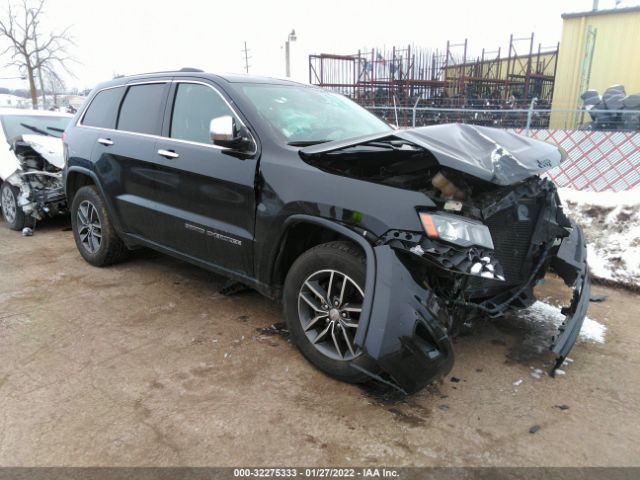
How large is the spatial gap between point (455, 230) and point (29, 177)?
6.22m

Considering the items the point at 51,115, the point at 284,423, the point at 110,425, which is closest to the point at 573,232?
the point at 284,423

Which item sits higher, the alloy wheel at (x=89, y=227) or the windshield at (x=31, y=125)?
the windshield at (x=31, y=125)

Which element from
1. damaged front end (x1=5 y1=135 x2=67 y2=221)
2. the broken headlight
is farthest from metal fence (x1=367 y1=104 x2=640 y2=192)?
the broken headlight

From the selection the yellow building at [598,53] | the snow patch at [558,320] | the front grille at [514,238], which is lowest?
the snow patch at [558,320]

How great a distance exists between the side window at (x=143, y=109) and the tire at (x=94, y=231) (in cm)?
87

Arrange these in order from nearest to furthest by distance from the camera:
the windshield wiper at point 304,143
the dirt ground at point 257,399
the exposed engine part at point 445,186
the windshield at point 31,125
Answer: the dirt ground at point 257,399
the exposed engine part at point 445,186
the windshield wiper at point 304,143
the windshield at point 31,125

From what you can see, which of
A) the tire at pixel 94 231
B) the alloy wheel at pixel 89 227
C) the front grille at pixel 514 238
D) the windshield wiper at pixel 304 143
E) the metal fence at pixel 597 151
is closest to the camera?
the front grille at pixel 514 238

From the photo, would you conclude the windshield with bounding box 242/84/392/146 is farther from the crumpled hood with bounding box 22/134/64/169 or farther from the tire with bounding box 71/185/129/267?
the crumpled hood with bounding box 22/134/64/169

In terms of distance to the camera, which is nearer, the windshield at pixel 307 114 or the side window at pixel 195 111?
the windshield at pixel 307 114

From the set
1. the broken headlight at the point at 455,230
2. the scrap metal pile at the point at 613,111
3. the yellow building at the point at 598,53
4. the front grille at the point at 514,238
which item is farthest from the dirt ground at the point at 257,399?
the yellow building at the point at 598,53

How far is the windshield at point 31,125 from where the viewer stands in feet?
22.8

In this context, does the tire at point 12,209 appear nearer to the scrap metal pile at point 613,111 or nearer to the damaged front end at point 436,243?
the damaged front end at point 436,243

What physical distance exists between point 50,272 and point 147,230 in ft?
5.13

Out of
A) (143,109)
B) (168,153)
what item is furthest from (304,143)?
(143,109)
